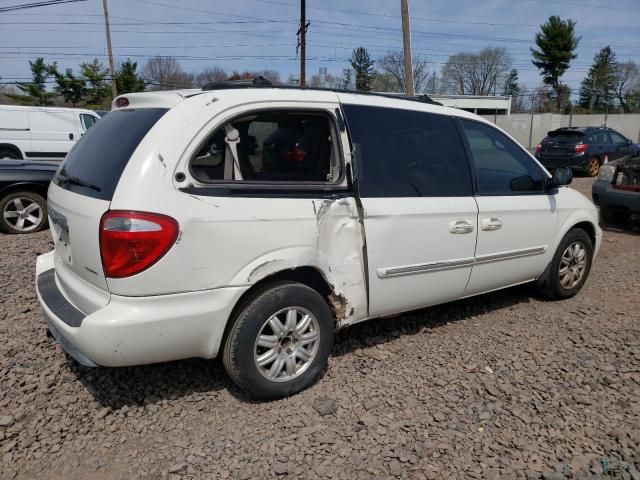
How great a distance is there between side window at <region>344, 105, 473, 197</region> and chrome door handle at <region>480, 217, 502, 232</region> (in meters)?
0.24

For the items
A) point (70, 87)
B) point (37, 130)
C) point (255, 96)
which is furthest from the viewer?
point (70, 87)

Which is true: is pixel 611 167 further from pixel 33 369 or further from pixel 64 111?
pixel 64 111

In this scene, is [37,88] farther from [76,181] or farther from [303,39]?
[76,181]

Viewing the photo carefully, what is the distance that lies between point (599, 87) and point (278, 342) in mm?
68279

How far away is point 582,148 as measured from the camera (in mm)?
14773

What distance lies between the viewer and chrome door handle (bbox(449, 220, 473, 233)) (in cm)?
349

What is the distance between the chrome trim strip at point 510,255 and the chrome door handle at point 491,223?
213 mm

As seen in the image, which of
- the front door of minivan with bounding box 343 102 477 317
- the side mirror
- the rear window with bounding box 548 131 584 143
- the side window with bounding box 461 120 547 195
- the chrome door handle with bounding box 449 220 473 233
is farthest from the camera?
the rear window with bounding box 548 131 584 143

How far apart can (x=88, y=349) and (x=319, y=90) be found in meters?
1.96

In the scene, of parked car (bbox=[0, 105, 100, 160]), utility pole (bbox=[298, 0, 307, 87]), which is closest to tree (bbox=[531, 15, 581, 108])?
utility pole (bbox=[298, 0, 307, 87])

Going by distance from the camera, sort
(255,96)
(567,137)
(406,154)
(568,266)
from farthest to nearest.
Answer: (567,137), (568,266), (406,154), (255,96)

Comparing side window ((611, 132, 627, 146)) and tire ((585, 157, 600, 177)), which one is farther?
side window ((611, 132, 627, 146))

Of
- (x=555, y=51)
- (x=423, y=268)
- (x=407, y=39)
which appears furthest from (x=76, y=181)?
(x=555, y=51)

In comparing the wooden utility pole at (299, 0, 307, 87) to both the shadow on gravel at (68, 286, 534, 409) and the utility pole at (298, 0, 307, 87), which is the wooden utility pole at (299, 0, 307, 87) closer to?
the utility pole at (298, 0, 307, 87)
